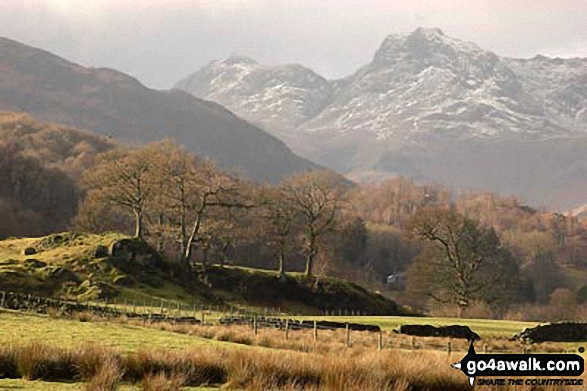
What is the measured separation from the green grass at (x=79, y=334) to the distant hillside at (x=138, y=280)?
21.9m

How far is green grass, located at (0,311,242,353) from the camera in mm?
25625

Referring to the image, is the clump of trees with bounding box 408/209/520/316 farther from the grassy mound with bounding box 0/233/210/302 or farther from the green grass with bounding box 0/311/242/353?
the green grass with bounding box 0/311/242/353

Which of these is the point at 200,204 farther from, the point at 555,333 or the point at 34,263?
the point at 555,333

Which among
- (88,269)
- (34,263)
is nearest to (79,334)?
(88,269)

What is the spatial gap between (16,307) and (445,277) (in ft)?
189

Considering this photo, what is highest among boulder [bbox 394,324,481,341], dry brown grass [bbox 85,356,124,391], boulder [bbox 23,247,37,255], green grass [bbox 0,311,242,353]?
boulder [bbox 23,247,37,255]

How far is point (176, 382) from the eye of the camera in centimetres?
1593

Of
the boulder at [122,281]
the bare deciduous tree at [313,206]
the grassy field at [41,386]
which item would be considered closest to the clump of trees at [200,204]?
the bare deciduous tree at [313,206]

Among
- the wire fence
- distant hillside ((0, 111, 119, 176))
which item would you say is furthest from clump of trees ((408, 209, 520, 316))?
distant hillside ((0, 111, 119, 176))

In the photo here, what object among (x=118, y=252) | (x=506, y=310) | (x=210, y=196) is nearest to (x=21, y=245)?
(x=118, y=252)

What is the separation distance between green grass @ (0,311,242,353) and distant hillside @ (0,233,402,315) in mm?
21902

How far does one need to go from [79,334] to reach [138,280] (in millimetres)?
37929

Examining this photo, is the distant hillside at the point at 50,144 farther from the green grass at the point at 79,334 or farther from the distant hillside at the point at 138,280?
the green grass at the point at 79,334

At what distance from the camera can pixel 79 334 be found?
29.8 m
